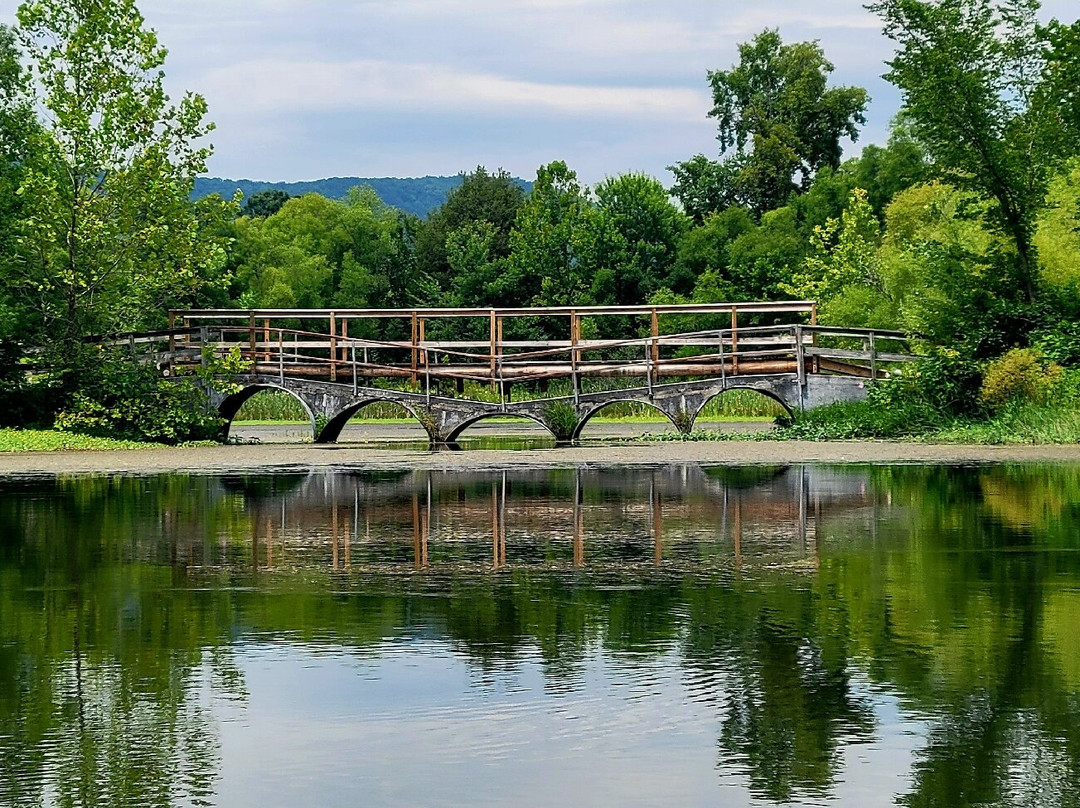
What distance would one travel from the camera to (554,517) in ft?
64.6

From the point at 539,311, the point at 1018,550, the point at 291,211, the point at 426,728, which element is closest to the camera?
the point at 426,728

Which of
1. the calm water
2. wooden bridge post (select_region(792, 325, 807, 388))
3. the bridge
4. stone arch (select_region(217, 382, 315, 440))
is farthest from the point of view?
stone arch (select_region(217, 382, 315, 440))

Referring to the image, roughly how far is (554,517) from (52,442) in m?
20.1

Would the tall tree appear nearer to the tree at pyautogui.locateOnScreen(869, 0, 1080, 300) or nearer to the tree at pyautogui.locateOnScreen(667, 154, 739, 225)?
the tree at pyautogui.locateOnScreen(667, 154, 739, 225)

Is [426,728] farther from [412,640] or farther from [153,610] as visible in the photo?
[153,610]

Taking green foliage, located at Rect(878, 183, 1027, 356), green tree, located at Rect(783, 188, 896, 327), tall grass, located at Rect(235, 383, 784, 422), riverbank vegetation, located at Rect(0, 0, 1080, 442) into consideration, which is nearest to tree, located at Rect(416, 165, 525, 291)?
green tree, located at Rect(783, 188, 896, 327)

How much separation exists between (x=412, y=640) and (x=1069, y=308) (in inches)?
1140

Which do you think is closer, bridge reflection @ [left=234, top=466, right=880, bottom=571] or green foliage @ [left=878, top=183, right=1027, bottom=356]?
bridge reflection @ [left=234, top=466, right=880, bottom=571]

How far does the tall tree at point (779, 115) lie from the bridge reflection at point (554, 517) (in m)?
55.7

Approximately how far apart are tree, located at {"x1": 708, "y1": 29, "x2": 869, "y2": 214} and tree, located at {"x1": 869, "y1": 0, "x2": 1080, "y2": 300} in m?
42.8

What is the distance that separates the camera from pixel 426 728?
852 cm

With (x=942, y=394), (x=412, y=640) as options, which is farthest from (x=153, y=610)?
(x=942, y=394)

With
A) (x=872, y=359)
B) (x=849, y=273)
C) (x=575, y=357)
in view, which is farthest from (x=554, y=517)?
(x=849, y=273)

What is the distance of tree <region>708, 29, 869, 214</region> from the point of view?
8212 cm
